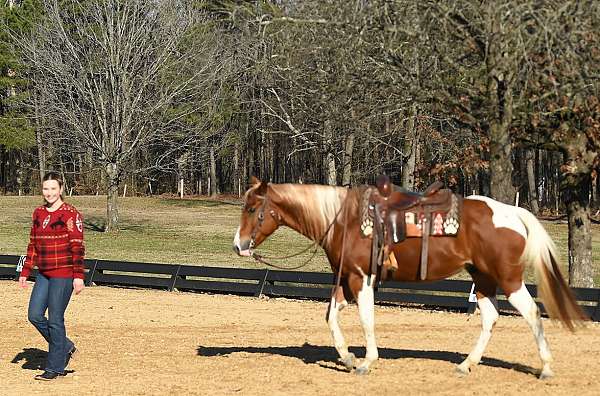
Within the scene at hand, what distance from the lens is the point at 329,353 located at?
1165 centimetres

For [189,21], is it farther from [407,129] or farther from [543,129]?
[543,129]

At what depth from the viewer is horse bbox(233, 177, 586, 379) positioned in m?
9.72

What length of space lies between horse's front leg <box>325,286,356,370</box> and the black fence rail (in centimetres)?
593

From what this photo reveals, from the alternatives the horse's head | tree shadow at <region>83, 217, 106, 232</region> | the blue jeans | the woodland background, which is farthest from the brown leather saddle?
tree shadow at <region>83, 217, 106, 232</region>

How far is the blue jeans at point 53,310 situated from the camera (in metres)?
9.78

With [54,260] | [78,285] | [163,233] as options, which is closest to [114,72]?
[163,233]

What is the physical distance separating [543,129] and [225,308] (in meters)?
6.23

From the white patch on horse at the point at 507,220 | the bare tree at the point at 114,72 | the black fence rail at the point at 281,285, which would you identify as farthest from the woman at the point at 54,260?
the bare tree at the point at 114,72

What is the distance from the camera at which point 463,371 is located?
979 cm

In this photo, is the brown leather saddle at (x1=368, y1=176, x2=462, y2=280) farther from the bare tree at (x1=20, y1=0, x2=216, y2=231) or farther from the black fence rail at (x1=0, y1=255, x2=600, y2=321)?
the bare tree at (x1=20, y1=0, x2=216, y2=231)

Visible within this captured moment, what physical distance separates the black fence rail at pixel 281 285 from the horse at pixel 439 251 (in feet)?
17.6

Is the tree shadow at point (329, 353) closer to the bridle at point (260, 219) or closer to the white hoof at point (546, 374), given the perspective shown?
the white hoof at point (546, 374)

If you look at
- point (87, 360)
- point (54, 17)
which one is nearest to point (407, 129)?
point (54, 17)

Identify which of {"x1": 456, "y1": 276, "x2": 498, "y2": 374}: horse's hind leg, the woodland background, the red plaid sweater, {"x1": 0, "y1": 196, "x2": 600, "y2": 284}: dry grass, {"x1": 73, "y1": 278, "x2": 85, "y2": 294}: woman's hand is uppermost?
Answer: the woodland background
